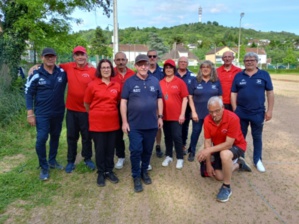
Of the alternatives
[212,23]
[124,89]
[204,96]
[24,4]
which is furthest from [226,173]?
[212,23]

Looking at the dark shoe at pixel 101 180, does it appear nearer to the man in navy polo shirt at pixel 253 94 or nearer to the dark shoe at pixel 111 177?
the dark shoe at pixel 111 177

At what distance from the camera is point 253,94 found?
4.45 m

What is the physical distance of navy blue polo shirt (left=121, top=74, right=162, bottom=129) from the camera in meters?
3.83

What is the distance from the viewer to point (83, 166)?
4.80 metres

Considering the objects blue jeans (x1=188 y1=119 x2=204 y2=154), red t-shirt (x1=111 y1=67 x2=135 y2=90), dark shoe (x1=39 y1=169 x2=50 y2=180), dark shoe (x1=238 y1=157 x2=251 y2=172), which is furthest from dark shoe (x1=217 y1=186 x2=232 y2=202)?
dark shoe (x1=39 y1=169 x2=50 y2=180)

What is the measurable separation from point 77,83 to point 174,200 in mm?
2261

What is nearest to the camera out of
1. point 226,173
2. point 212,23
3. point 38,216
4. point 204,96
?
point 38,216

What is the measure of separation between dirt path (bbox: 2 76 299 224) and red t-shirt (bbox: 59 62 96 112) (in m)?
1.15

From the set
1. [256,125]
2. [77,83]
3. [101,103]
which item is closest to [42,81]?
[77,83]

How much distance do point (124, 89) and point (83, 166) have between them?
5.78 ft

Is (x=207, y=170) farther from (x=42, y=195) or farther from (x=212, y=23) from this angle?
(x=212, y=23)

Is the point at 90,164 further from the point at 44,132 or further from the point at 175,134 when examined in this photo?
the point at 175,134

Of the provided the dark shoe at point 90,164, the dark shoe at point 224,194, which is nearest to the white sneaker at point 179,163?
the dark shoe at point 224,194

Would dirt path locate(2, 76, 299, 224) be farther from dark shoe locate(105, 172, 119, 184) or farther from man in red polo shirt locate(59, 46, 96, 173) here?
man in red polo shirt locate(59, 46, 96, 173)
